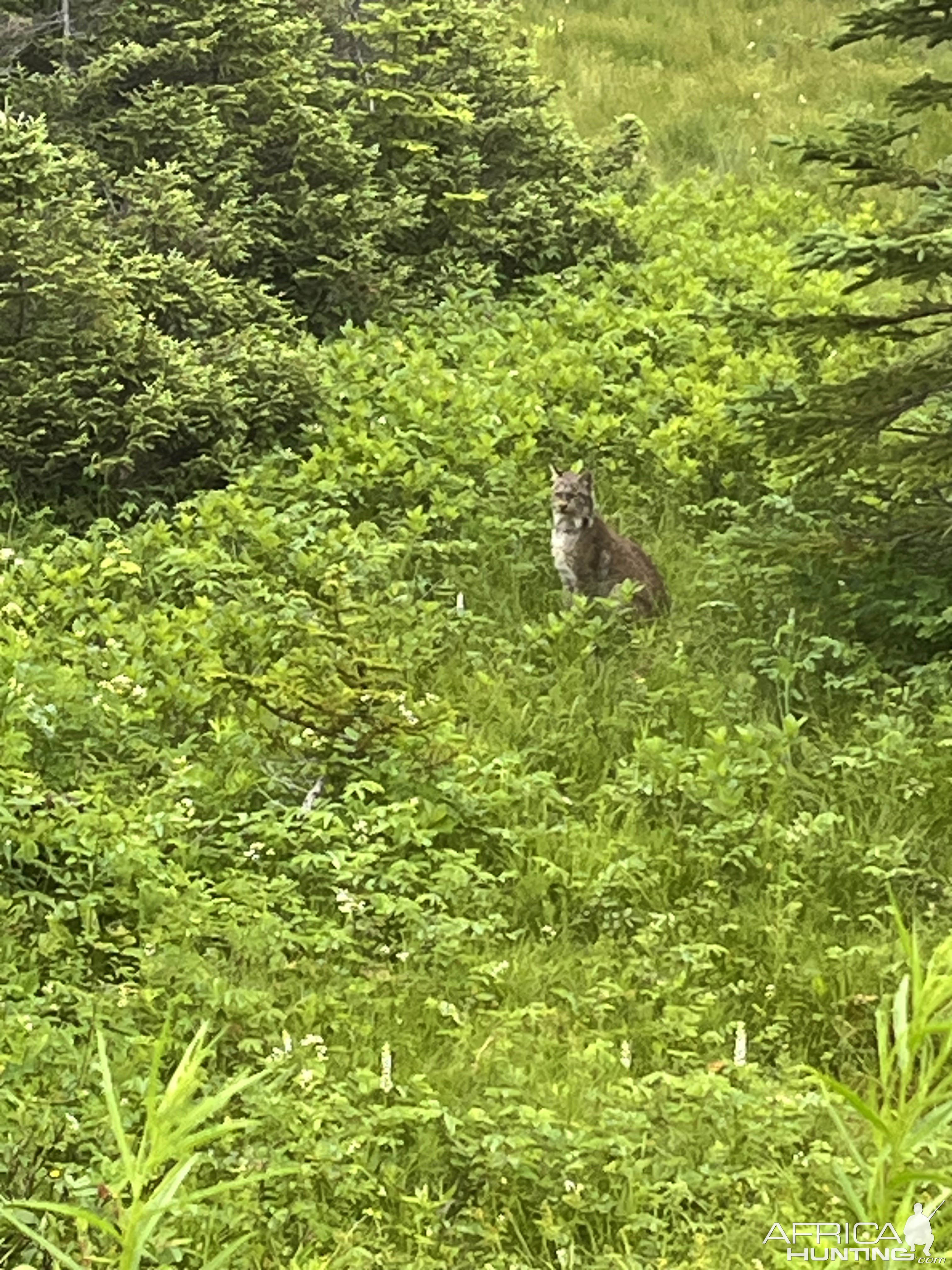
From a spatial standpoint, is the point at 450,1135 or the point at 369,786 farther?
the point at 369,786

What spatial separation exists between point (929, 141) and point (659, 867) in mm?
11977

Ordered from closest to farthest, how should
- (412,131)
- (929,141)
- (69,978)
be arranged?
1. (69,978)
2. (412,131)
3. (929,141)

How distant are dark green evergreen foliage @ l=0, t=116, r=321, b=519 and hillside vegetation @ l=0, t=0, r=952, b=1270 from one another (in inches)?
1.4

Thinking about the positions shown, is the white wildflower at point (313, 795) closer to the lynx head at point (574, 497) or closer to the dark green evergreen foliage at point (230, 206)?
the lynx head at point (574, 497)

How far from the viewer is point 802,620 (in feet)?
22.1

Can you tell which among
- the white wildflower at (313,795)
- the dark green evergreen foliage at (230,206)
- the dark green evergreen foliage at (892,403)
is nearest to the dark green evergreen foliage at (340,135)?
the dark green evergreen foliage at (230,206)

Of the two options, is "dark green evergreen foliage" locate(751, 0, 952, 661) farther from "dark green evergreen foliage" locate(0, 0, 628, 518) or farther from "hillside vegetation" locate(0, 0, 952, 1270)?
"dark green evergreen foliage" locate(0, 0, 628, 518)

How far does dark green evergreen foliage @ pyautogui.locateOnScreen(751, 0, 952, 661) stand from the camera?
18.8 ft

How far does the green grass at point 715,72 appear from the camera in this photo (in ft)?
50.2

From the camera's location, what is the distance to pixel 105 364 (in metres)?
7.88

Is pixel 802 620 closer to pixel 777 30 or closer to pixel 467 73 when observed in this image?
pixel 467 73

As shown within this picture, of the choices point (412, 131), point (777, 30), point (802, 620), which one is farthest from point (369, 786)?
point (777, 30)
